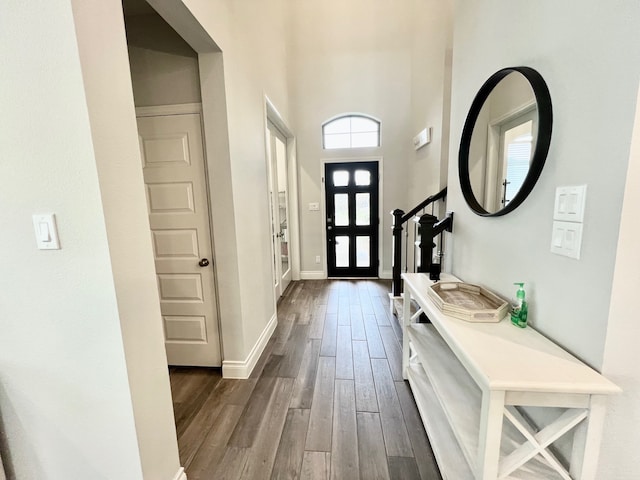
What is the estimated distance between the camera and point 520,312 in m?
1.07

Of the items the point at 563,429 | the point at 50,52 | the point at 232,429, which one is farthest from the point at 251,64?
the point at 563,429

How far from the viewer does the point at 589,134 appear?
2.68 feet

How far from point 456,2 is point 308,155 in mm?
2840

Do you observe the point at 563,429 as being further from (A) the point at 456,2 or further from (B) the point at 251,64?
(B) the point at 251,64

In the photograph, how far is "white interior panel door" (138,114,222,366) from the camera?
1916mm

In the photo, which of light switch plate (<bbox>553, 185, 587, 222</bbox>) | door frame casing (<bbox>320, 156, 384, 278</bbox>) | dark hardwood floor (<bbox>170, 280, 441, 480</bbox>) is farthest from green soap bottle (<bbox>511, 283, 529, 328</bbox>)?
Result: door frame casing (<bbox>320, 156, 384, 278</bbox>)

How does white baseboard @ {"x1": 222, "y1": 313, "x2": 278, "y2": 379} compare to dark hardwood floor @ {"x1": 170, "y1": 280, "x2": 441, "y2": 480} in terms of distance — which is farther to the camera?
white baseboard @ {"x1": 222, "y1": 313, "x2": 278, "y2": 379}

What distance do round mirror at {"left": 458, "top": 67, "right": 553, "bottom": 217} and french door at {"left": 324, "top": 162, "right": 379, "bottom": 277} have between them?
2742 millimetres

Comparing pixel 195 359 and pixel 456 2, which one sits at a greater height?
pixel 456 2

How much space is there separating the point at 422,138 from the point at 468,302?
2609mm

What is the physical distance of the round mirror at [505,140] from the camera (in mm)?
1001

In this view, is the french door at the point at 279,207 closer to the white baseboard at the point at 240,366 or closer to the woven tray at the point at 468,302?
the white baseboard at the point at 240,366

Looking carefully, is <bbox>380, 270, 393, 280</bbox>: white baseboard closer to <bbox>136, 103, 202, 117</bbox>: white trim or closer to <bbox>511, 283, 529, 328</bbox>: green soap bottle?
<bbox>511, 283, 529, 328</bbox>: green soap bottle

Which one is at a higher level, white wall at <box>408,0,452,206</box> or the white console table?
white wall at <box>408,0,452,206</box>
